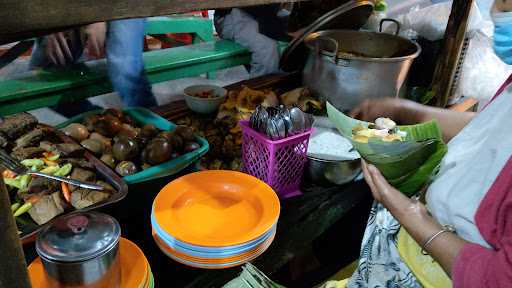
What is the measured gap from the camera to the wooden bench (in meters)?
1.74

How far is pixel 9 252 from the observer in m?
0.58

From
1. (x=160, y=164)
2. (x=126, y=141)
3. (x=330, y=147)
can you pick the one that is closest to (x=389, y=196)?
(x=330, y=147)

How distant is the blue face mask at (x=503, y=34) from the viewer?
1.04 metres

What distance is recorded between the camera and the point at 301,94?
1.84 meters

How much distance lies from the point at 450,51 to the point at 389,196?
1.27 metres

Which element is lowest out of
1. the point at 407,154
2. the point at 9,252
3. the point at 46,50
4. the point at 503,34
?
the point at 46,50

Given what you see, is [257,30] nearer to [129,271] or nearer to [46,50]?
[46,50]

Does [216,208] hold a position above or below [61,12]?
below

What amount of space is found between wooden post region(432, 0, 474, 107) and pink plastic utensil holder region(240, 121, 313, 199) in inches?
47.7

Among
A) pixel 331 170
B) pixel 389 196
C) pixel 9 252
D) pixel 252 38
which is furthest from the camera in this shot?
pixel 252 38

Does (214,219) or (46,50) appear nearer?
(214,219)

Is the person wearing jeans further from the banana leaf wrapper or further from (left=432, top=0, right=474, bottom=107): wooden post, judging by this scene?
the banana leaf wrapper

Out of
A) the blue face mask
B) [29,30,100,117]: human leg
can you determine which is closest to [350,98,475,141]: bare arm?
the blue face mask

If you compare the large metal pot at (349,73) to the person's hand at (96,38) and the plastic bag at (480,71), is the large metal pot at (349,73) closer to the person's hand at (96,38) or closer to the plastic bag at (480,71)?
the plastic bag at (480,71)
